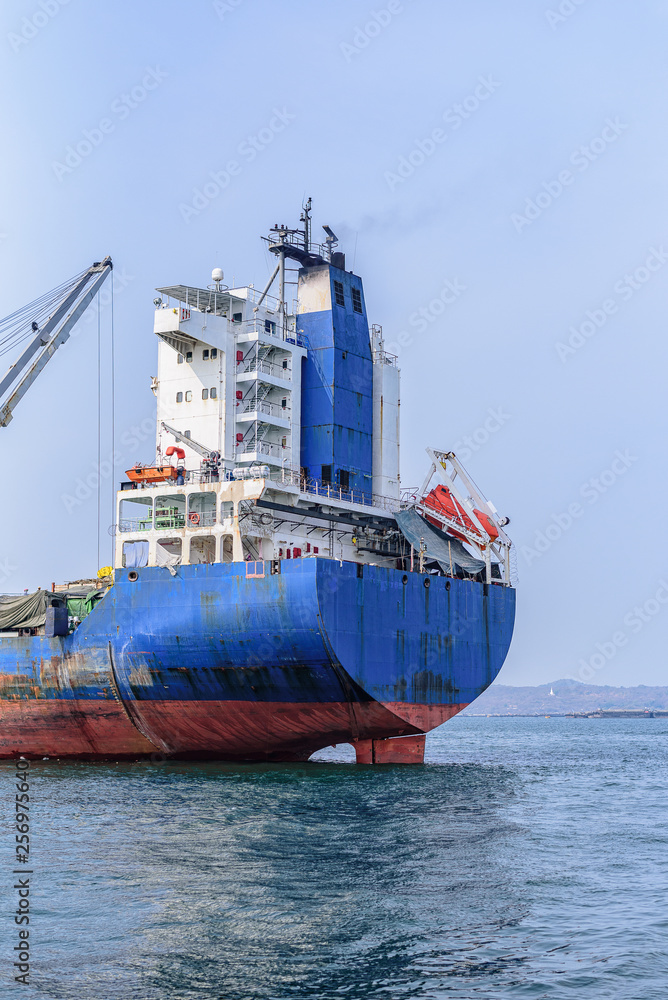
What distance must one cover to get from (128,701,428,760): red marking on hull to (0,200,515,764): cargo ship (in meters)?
0.06

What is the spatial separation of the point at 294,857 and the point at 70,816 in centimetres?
584

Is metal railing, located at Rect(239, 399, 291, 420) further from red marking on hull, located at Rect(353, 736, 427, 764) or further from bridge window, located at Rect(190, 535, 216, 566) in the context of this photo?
red marking on hull, located at Rect(353, 736, 427, 764)

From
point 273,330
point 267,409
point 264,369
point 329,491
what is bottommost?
point 329,491

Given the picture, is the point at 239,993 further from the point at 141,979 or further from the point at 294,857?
the point at 294,857

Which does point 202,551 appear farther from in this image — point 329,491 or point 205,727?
point 205,727

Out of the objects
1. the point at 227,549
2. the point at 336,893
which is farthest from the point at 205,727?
the point at 336,893

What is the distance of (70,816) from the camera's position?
20.4 m

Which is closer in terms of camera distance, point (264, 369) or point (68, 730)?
point (68, 730)

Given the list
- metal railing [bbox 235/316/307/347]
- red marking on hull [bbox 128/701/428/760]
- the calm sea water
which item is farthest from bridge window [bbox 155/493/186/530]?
the calm sea water

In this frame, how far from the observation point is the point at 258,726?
92.0 ft

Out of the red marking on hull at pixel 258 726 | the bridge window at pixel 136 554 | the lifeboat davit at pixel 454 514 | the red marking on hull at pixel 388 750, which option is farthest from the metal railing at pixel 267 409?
the red marking on hull at pixel 388 750

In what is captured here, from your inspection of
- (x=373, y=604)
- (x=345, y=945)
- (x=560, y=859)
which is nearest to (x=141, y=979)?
(x=345, y=945)

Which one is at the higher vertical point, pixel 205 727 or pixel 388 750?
pixel 205 727

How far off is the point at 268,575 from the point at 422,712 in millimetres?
6488
